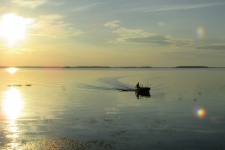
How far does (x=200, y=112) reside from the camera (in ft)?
212

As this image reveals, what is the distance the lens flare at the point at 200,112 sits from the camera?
60900 millimetres

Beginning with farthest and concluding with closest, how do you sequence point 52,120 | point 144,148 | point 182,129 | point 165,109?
point 165,109
point 52,120
point 182,129
point 144,148

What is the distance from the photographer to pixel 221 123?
5238cm

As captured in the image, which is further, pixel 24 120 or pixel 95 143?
pixel 24 120

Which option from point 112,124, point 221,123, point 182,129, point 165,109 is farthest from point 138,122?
point 165,109

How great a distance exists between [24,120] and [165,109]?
96.7ft

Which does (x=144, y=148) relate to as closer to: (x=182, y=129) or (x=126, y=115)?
(x=182, y=129)

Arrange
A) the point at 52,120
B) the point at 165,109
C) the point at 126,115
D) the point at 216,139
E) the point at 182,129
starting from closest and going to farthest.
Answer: the point at 216,139 < the point at 182,129 < the point at 52,120 < the point at 126,115 < the point at 165,109

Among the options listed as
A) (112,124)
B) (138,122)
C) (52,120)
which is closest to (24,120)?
(52,120)

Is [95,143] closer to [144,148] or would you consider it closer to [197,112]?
[144,148]

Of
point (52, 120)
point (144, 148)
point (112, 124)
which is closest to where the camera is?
point (144, 148)

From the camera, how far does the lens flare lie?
6090cm

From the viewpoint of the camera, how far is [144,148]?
37.2m

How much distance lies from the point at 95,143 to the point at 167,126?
14704 millimetres
